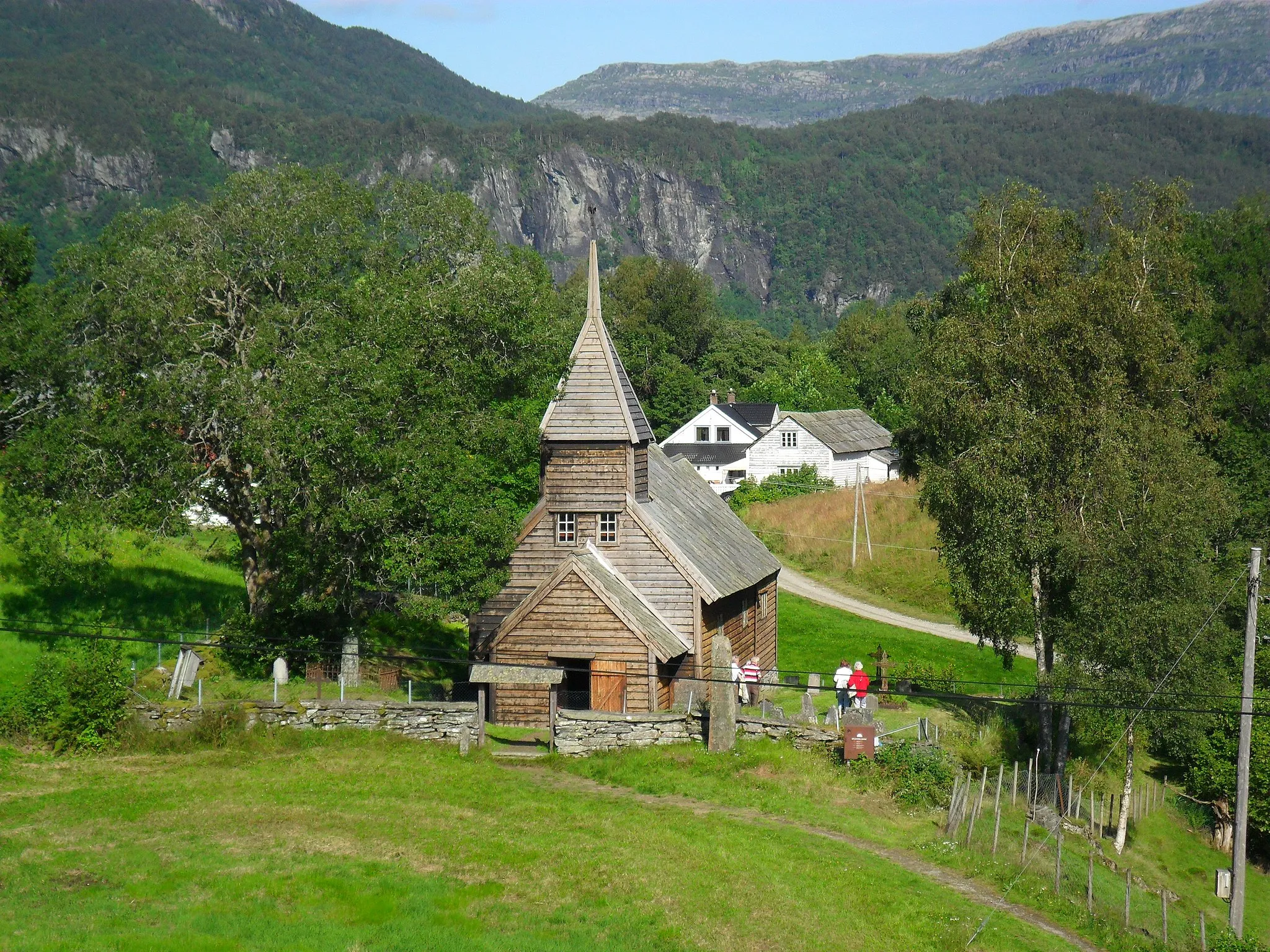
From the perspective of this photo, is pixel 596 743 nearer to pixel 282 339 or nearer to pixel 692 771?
pixel 692 771

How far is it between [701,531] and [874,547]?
89.8 feet

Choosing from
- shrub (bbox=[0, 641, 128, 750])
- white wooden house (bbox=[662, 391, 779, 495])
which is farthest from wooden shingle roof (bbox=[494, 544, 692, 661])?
white wooden house (bbox=[662, 391, 779, 495])

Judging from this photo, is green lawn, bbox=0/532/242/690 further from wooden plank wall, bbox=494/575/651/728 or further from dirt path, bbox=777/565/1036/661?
dirt path, bbox=777/565/1036/661

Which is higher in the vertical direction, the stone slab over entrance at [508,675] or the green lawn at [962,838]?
the stone slab over entrance at [508,675]

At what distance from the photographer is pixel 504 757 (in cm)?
3125

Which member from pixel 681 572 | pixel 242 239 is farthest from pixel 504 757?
pixel 242 239

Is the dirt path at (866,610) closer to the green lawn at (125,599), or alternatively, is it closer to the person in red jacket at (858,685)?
the person in red jacket at (858,685)

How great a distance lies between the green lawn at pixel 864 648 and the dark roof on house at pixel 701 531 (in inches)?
205

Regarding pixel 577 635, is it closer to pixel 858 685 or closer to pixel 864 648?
pixel 858 685

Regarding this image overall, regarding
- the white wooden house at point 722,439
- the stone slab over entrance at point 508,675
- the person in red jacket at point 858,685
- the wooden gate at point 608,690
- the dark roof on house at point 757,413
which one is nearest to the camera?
the stone slab over entrance at point 508,675

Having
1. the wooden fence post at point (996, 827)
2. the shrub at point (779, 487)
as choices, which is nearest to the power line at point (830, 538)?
the shrub at point (779, 487)

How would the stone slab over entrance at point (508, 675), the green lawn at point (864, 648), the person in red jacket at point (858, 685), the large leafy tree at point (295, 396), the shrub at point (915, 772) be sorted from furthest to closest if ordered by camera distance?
the green lawn at point (864, 648), the person in red jacket at point (858, 685), the large leafy tree at point (295, 396), the stone slab over entrance at point (508, 675), the shrub at point (915, 772)

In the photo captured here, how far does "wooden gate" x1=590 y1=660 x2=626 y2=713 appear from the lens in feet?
109

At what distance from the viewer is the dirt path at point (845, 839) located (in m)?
23.0
